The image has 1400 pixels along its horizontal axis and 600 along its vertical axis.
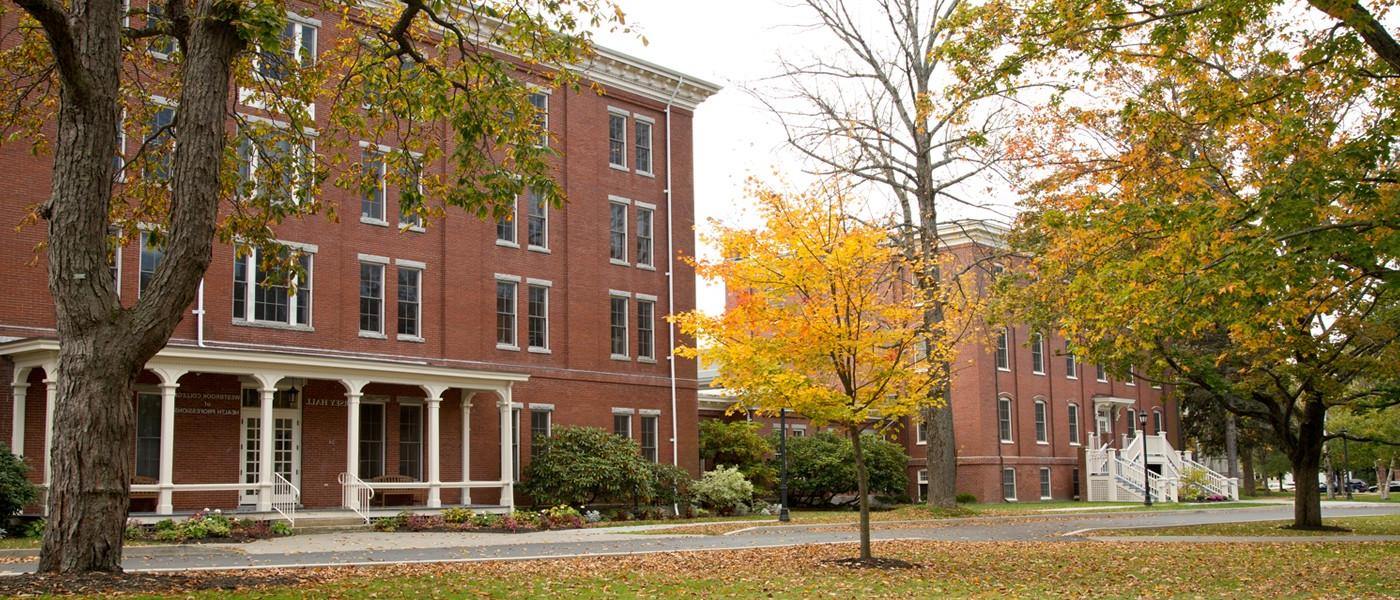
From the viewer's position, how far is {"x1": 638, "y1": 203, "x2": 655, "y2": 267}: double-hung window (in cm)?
3897

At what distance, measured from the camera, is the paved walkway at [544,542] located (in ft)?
60.5

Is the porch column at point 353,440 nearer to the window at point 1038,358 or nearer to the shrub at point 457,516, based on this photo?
the shrub at point 457,516

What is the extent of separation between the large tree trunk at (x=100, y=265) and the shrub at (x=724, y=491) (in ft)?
79.7

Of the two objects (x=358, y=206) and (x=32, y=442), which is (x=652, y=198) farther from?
(x=32, y=442)

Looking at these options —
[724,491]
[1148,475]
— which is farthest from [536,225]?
[1148,475]

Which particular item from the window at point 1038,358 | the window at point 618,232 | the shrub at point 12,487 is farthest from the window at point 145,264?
the window at point 1038,358

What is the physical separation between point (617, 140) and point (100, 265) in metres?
26.3

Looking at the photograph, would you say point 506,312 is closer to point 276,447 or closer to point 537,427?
point 537,427

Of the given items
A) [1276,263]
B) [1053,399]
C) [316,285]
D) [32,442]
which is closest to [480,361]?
[316,285]

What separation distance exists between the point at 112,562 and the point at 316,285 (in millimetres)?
19128

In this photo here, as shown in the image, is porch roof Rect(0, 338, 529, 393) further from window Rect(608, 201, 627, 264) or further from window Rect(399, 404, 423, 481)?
window Rect(608, 201, 627, 264)

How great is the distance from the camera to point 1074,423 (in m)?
58.0

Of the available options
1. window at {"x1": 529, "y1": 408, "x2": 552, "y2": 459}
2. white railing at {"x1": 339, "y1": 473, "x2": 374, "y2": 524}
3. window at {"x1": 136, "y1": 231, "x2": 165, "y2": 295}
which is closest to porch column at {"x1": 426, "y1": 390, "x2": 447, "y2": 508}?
white railing at {"x1": 339, "y1": 473, "x2": 374, "y2": 524}

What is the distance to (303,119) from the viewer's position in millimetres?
17891
